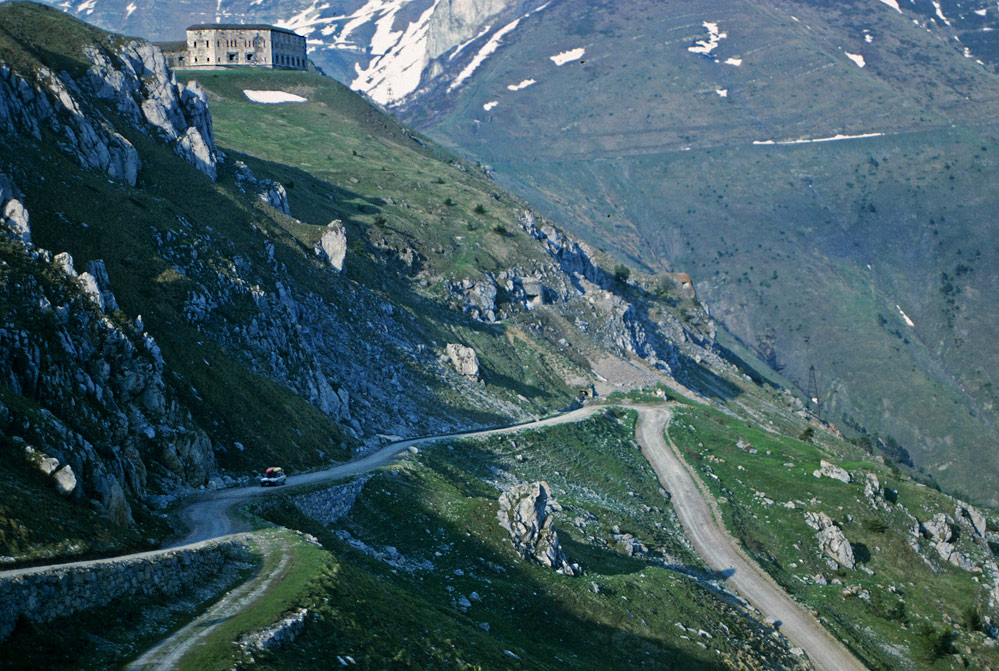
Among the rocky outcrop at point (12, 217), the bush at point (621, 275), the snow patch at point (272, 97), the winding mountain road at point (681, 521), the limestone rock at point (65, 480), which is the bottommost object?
the bush at point (621, 275)

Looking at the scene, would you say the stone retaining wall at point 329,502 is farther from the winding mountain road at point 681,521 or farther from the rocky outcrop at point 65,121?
the rocky outcrop at point 65,121

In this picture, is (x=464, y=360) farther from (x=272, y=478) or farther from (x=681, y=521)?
(x=272, y=478)

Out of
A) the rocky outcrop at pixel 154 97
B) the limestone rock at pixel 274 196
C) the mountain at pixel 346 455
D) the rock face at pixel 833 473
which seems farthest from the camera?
the limestone rock at pixel 274 196

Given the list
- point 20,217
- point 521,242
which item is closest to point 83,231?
point 20,217

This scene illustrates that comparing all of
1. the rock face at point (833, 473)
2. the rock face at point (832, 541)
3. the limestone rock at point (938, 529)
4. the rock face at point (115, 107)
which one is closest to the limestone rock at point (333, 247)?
the rock face at point (115, 107)

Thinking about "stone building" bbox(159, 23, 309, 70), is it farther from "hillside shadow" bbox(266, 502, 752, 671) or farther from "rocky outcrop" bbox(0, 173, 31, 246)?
"hillside shadow" bbox(266, 502, 752, 671)

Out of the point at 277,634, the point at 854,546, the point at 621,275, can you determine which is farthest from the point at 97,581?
the point at 621,275
